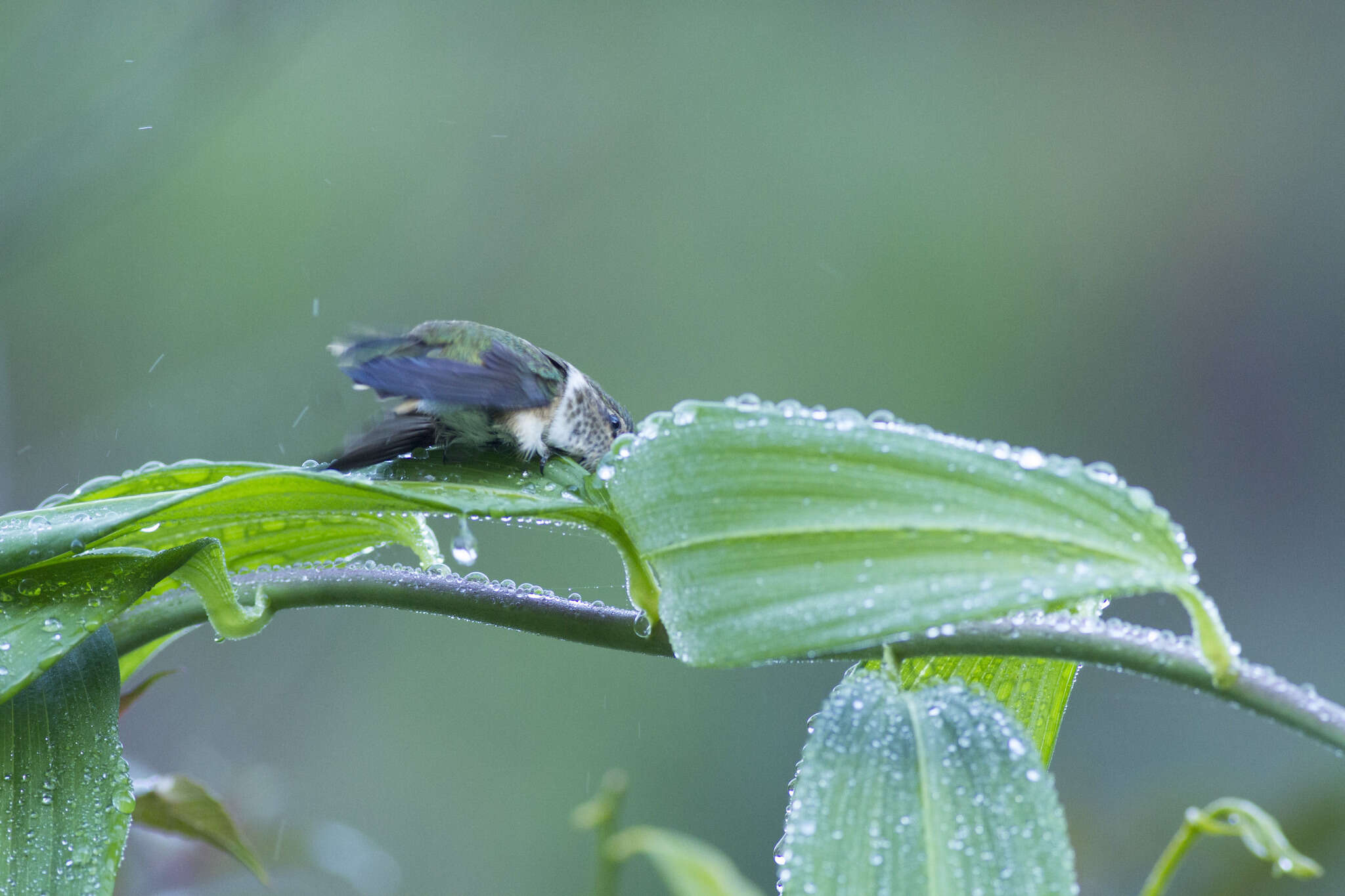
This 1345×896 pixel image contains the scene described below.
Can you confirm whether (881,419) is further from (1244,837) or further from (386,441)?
(1244,837)

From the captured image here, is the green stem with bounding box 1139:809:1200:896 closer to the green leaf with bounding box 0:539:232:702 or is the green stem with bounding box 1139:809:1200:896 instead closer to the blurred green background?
the green leaf with bounding box 0:539:232:702

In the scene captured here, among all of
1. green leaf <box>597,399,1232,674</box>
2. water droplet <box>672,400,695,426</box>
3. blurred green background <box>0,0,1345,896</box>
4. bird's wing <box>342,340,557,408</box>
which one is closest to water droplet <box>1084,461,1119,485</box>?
green leaf <box>597,399,1232,674</box>

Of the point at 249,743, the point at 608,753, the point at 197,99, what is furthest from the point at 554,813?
the point at 197,99

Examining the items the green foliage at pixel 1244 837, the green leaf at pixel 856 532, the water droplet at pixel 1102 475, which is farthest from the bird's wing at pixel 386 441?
the green foliage at pixel 1244 837

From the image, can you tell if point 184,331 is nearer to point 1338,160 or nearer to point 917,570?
Answer: point 917,570

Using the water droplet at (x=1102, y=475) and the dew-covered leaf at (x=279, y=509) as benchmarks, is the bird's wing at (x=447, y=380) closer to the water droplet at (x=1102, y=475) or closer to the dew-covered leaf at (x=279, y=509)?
the dew-covered leaf at (x=279, y=509)
